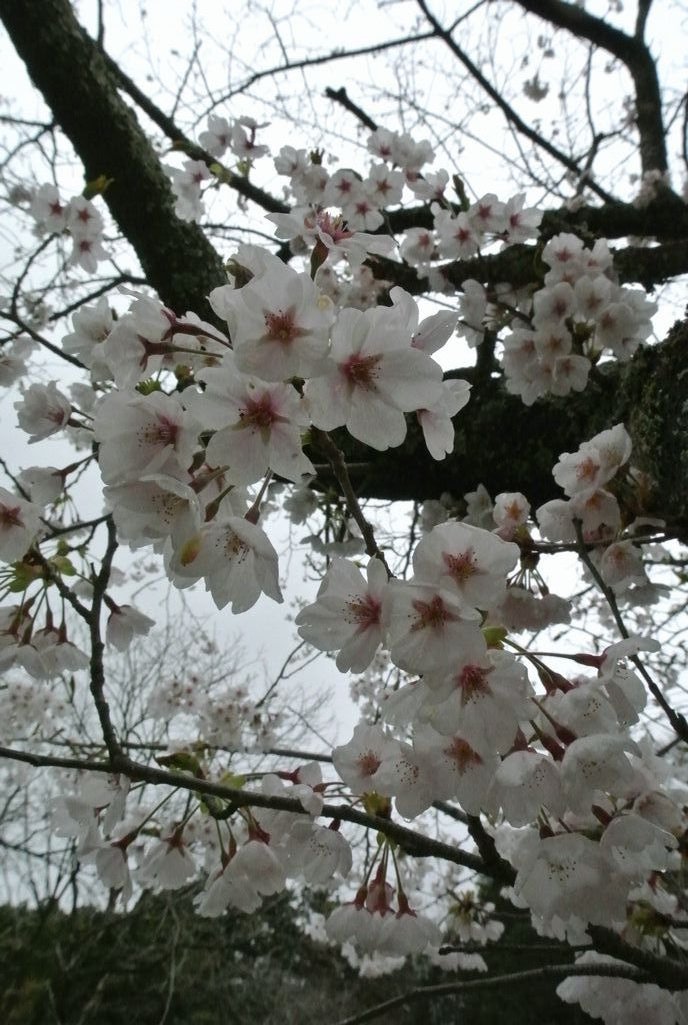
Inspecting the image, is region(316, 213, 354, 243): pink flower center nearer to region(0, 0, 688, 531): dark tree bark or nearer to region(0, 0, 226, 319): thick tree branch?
region(0, 0, 688, 531): dark tree bark

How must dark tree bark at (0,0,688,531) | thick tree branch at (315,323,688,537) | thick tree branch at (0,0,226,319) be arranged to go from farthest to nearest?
thick tree branch at (0,0,226,319) < dark tree bark at (0,0,688,531) < thick tree branch at (315,323,688,537)

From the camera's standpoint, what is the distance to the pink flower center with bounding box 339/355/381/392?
767mm

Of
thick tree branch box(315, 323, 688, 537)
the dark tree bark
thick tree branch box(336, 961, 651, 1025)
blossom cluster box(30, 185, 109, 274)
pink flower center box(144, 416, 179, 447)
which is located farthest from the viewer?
blossom cluster box(30, 185, 109, 274)

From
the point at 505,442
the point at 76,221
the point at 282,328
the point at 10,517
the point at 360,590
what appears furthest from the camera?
the point at 76,221

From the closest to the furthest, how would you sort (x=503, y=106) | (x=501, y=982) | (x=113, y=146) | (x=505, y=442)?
1. (x=501, y=982)
2. (x=505, y=442)
3. (x=113, y=146)
4. (x=503, y=106)

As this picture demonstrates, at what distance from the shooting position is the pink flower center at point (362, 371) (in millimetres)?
767

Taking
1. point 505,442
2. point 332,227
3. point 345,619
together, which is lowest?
point 345,619

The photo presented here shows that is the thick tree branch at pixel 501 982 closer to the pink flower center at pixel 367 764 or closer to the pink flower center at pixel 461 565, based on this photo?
the pink flower center at pixel 367 764

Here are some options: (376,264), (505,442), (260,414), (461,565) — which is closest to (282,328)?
(260,414)

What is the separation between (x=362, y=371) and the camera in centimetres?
79

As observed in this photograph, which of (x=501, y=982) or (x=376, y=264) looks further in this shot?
(x=376, y=264)

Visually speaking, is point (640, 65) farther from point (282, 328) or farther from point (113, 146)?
point (282, 328)

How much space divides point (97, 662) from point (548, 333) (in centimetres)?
153

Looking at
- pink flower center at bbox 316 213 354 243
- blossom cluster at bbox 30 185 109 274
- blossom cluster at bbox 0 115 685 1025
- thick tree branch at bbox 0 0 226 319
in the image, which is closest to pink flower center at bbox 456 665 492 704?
blossom cluster at bbox 0 115 685 1025
